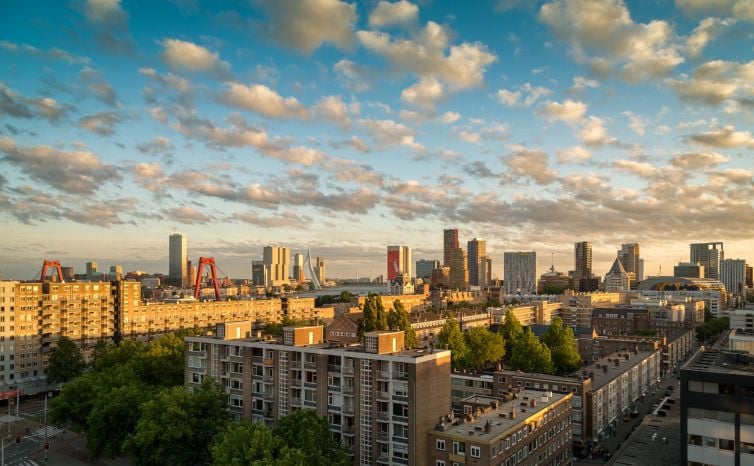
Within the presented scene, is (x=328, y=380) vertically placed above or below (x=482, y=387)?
above

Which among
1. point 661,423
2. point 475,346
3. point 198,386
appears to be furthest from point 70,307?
point 661,423

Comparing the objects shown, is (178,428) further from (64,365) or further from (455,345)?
(64,365)

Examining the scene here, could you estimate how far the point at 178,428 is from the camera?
54.7 metres

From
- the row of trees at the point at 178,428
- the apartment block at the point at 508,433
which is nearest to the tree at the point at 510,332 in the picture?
the apartment block at the point at 508,433

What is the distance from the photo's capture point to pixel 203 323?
505ft

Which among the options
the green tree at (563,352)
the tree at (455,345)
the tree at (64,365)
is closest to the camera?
→ the green tree at (563,352)

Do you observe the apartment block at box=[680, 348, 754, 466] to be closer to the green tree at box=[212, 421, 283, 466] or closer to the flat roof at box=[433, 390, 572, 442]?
the flat roof at box=[433, 390, 572, 442]

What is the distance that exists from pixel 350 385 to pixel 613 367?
59720 millimetres

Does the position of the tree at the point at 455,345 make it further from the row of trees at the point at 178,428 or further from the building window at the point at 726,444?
the building window at the point at 726,444

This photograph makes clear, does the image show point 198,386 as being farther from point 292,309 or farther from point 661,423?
point 292,309

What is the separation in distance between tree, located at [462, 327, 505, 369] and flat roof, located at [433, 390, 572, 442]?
38506mm

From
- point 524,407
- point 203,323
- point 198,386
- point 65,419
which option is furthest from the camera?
point 203,323

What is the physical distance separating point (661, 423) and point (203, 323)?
381ft

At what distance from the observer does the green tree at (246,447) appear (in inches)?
1796
